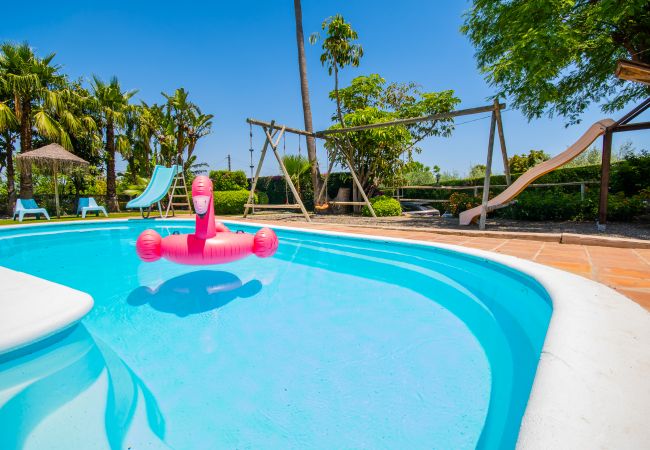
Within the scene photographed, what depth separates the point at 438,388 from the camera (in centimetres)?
195

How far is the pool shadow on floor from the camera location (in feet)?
11.5

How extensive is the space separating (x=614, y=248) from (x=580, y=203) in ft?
13.3

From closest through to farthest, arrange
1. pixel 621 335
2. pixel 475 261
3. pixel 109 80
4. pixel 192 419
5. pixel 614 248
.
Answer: pixel 621 335 → pixel 192 419 → pixel 475 261 → pixel 614 248 → pixel 109 80

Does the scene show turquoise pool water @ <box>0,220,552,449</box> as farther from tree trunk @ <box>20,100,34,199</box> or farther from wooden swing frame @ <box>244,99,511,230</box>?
tree trunk @ <box>20,100,34,199</box>

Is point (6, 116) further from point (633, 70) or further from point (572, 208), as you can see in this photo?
point (572, 208)

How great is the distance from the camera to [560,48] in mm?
6027

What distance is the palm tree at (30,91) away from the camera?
15.0 meters

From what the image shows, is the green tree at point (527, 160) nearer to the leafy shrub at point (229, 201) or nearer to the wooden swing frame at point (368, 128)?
the wooden swing frame at point (368, 128)

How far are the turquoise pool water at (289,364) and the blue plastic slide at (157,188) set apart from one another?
25.1 feet

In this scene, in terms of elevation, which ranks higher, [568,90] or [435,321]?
[568,90]

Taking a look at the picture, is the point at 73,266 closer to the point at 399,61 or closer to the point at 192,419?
the point at 192,419

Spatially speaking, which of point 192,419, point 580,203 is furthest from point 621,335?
point 580,203

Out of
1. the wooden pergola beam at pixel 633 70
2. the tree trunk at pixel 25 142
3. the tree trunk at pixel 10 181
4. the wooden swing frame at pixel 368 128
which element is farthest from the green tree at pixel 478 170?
the tree trunk at pixel 10 181

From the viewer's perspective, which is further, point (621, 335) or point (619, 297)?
point (619, 297)
